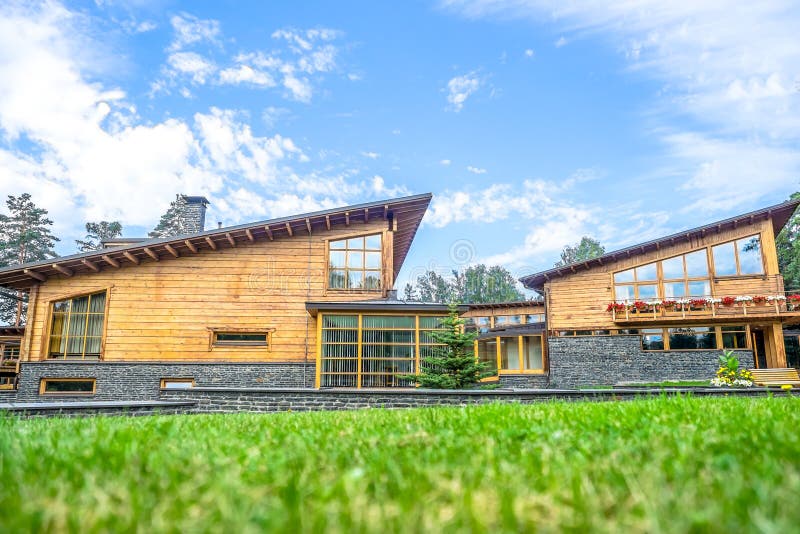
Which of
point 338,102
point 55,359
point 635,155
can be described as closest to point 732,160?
point 635,155

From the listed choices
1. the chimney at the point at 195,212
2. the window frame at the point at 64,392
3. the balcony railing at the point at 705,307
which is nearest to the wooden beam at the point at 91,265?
the window frame at the point at 64,392

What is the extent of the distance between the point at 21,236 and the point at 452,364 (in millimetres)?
48026

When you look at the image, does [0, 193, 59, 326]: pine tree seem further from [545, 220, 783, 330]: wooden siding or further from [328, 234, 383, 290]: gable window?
[545, 220, 783, 330]: wooden siding

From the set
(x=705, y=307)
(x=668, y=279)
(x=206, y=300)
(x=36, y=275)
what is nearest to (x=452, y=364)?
(x=206, y=300)

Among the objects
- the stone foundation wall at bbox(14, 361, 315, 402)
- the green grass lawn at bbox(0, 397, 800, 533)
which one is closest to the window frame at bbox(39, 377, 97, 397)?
the stone foundation wall at bbox(14, 361, 315, 402)

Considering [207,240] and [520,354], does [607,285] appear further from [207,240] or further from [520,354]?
[207,240]

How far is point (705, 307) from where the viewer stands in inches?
808

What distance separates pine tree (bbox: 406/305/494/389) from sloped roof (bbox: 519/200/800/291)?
32.9 ft

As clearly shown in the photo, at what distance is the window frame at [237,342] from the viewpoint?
16.0 metres

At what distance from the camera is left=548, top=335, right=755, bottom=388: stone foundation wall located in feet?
66.1

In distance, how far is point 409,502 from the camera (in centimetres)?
152

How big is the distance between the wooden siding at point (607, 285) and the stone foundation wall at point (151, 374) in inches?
497

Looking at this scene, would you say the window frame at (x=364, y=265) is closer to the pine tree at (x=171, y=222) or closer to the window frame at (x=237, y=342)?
the window frame at (x=237, y=342)

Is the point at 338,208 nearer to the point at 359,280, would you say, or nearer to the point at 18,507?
the point at 359,280
